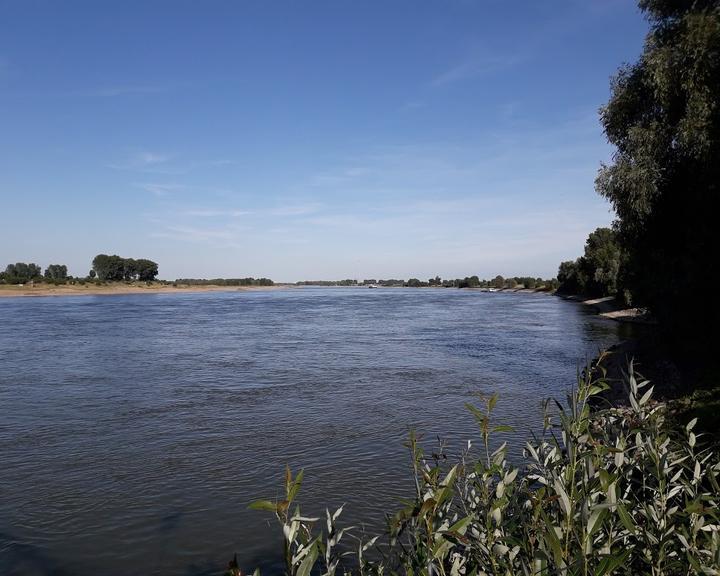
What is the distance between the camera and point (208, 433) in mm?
16016

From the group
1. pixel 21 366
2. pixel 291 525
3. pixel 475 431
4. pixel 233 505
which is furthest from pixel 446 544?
pixel 21 366

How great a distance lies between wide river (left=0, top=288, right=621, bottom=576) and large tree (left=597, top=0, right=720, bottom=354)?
22.0 feet

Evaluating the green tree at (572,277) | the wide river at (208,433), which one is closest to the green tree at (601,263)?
the green tree at (572,277)

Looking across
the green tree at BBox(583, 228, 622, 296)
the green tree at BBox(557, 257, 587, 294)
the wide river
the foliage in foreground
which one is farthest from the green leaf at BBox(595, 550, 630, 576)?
the green tree at BBox(557, 257, 587, 294)

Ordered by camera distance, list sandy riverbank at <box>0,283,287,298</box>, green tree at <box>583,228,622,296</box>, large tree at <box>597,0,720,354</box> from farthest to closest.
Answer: sandy riverbank at <box>0,283,287,298</box>, green tree at <box>583,228,622,296</box>, large tree at <box>597,0,720,354</box>

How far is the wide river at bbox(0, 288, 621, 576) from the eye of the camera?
980cm

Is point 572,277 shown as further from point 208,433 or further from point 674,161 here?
point 208,433

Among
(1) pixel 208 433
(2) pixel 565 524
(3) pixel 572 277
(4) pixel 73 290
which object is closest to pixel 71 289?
(4) pixel 73 290

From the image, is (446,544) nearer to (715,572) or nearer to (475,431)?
(715,572)

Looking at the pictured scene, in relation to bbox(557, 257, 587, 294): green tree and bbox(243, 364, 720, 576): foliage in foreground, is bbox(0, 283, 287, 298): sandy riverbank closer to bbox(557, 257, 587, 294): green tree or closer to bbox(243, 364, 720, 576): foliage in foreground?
bbox(557, 257, 587, 294): green tree

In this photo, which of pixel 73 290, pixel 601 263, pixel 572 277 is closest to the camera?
pixel 601 263

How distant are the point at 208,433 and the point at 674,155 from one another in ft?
69.0

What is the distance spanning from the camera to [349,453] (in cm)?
1404

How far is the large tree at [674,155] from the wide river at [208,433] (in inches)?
264
